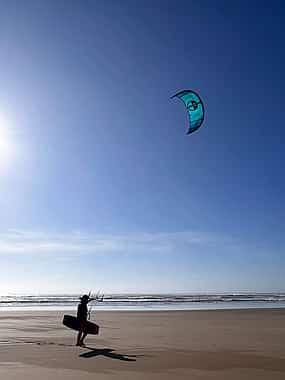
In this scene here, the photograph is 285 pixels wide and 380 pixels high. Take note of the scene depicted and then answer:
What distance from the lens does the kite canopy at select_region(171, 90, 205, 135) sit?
41.3 feet

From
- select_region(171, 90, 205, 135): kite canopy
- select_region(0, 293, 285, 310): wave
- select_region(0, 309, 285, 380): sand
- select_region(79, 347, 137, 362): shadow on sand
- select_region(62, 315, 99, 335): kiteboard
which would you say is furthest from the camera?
select_region(0, 293, 285, 310): wave

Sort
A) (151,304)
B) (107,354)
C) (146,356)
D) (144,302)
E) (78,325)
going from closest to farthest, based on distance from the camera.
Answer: (146,356), (107,354), (78,325), (151,304), (144,302)

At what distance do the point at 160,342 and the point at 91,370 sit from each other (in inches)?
186

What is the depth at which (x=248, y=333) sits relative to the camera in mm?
15602

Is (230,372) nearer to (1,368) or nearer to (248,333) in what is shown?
(1,368)

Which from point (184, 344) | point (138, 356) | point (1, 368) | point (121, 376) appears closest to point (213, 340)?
point (184, 344)

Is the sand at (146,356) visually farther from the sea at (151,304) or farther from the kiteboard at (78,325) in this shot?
the sea at (151,304)

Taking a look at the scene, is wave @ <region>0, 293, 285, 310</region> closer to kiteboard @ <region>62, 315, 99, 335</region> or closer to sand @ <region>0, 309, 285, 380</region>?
A: sand @ <region>0, 309, 285, 380</region>

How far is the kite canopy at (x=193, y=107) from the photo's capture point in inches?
496

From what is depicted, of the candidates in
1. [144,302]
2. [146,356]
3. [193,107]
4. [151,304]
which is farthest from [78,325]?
[144,302]

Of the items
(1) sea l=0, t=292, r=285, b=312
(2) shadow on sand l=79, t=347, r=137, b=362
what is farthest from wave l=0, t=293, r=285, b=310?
(2) shadow on sand l=79, t=347, r=137, b=362

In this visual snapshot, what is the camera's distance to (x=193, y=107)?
12977 mm

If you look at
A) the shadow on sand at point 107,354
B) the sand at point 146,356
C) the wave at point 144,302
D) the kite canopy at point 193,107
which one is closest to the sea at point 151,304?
the wave at point 144,302

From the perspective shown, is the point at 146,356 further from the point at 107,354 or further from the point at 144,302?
the point at 144,302
